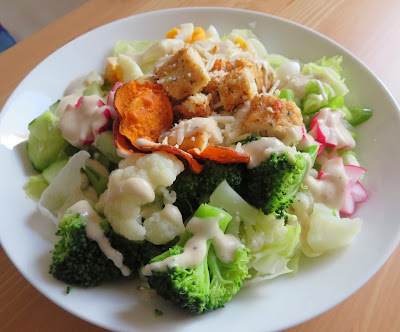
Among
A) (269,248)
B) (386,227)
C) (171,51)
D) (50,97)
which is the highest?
(50,97)

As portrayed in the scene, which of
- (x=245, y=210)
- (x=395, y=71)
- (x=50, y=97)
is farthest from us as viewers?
(x=395, y=71)

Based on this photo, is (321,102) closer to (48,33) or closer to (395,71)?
(395,71)

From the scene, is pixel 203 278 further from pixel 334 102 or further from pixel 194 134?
pixel 334 102

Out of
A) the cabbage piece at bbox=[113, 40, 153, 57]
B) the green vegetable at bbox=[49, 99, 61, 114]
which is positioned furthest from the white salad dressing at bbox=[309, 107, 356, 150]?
the green vegetable at bbox=[49, 99, 61, 114]

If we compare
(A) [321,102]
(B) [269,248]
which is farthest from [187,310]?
(A) [321,102]

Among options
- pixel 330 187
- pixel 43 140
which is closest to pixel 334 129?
pixel 330 187

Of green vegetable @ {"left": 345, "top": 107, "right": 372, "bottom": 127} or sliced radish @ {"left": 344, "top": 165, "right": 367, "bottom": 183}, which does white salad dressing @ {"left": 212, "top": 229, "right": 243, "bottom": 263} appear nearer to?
sliced radish @ {"left": 344, "top": 165, "right": 367, "bottom": 183}
